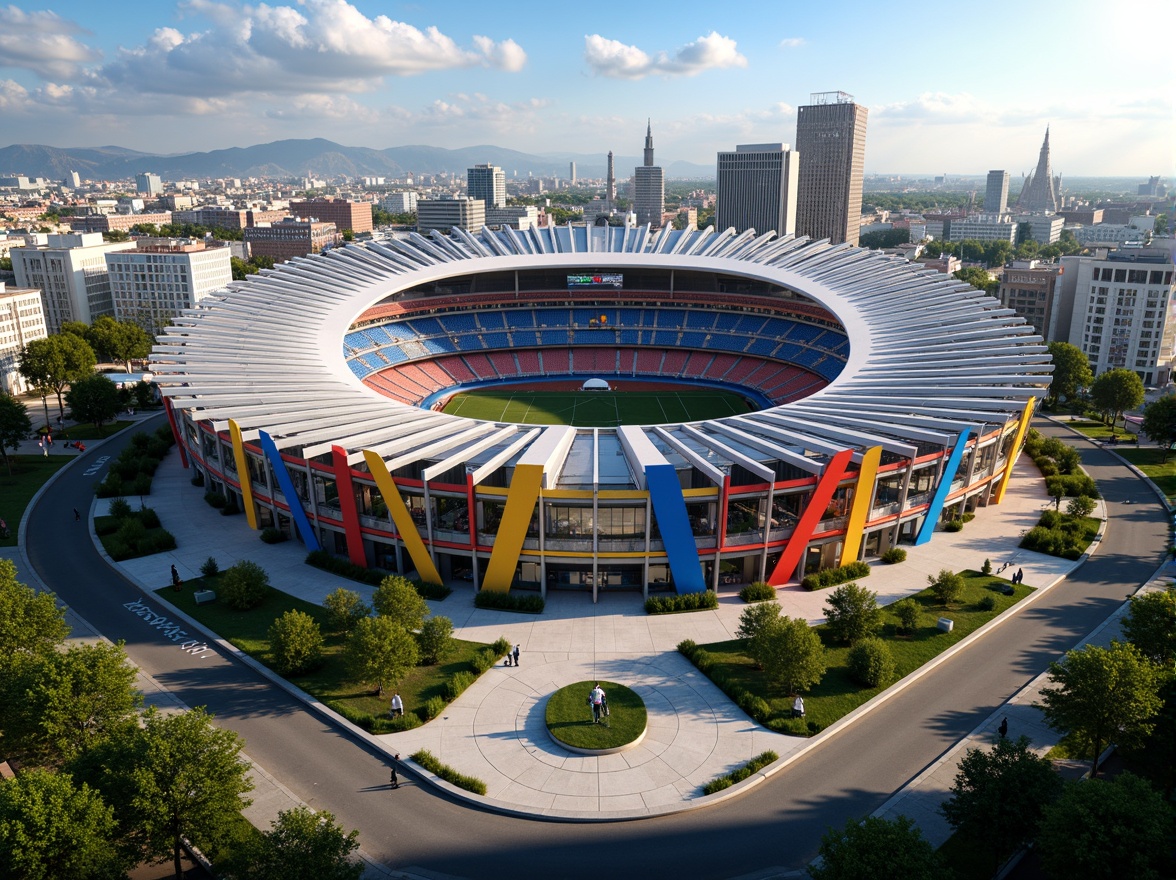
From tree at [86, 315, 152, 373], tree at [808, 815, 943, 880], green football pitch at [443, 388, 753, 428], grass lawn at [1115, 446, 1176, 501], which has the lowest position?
grass lawn at [1115, 446, 1176, 501]

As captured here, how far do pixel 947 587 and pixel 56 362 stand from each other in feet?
285

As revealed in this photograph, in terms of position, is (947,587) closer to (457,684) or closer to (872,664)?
(872,664)

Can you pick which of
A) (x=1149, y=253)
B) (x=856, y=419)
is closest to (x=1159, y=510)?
(x=856, y=419)

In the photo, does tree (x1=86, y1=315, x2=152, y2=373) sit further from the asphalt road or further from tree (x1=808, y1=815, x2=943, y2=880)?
tree (x1=808, y1=815, x2=943, y2=880)

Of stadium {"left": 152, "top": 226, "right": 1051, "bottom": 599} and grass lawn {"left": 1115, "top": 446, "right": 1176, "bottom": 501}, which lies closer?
stadium {"left": 152, "top": 226, "right": 1051, "bottom": 599}

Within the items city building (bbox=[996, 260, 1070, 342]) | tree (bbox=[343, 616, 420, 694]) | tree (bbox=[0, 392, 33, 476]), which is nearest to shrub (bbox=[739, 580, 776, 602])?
tree (bbox=[343, 616, 420, 694])

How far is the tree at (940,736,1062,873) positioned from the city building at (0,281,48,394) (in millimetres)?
103217

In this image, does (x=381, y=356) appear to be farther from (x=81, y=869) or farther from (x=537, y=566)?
(x=81, y=869)

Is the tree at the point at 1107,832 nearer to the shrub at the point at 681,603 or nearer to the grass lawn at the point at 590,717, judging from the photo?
the grass lawn at the point at 590,717

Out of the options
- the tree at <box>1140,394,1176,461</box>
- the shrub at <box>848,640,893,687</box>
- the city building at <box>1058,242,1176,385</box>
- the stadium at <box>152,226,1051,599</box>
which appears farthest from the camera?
the city building at <box>1058,242,1176,385</box>

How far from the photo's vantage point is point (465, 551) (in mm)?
45719

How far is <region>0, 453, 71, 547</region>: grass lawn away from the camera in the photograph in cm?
5784

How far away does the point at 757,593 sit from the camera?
45.0m

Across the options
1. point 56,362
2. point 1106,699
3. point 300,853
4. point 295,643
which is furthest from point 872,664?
point 56,362
